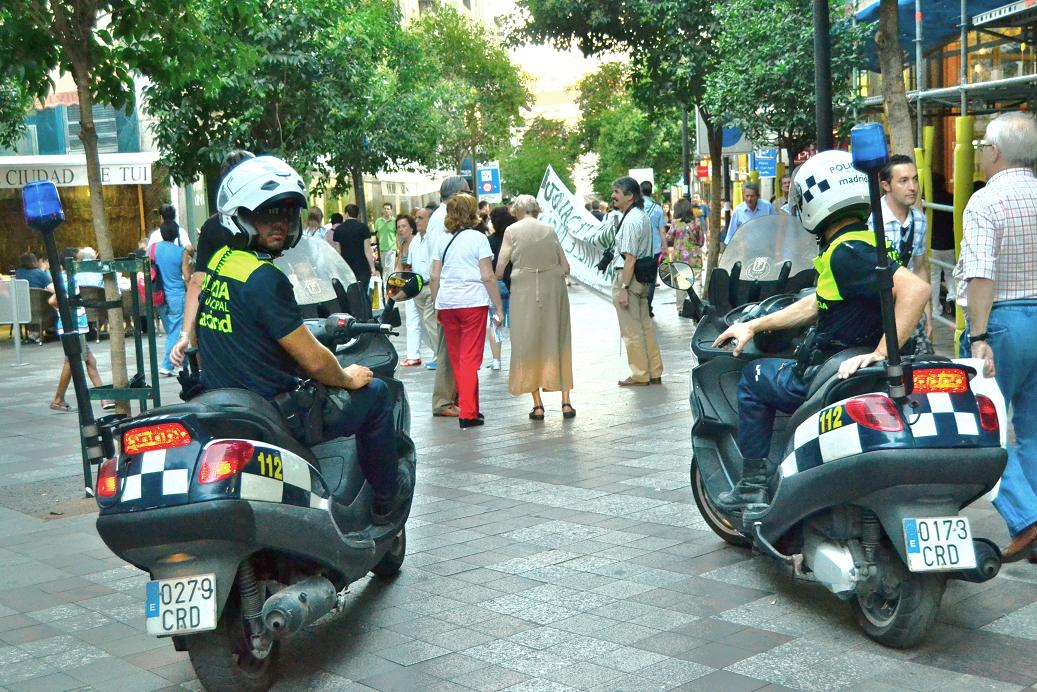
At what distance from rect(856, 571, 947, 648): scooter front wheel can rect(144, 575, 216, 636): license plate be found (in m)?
2.26

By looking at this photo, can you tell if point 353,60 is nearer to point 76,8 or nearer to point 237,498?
point 76,8

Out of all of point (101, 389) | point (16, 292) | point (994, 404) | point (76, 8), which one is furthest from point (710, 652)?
point (16, 292)

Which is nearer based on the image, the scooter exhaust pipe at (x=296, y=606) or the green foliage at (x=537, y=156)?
the scooter exhaust pipe at (x=296, y=606)

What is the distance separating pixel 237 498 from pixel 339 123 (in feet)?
69.3

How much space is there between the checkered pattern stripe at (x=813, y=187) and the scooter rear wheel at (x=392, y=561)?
89.3 inches

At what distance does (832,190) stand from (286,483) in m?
2.33

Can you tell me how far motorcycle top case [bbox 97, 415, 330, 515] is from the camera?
4191 millimetres

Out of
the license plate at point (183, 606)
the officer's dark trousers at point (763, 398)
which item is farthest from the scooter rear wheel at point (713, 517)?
the license plate at point (183, 606)

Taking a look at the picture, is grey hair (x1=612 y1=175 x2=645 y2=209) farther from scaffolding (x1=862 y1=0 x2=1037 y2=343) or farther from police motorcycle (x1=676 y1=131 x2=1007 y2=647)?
police motorcycle (x1=676 y1=131 x2=1007 y2=647)

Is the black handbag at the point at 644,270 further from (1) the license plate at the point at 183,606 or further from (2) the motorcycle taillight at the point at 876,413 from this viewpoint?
(1) the license plate at the point at 183,606

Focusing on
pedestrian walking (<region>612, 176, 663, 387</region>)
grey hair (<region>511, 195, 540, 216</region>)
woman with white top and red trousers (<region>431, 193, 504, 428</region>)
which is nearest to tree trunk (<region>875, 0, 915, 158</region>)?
pedestrian walking (<region>612, 176, 663, 387</region>)

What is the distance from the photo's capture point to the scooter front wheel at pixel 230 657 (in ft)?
14.2

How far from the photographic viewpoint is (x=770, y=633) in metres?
4.89

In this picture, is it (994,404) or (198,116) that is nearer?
(994,404)
